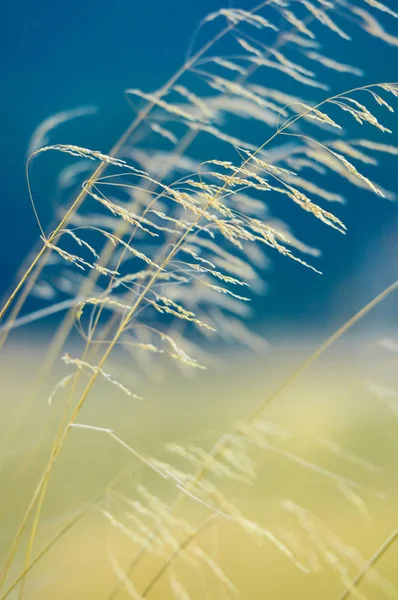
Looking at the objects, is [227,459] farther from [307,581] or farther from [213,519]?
[307,581]

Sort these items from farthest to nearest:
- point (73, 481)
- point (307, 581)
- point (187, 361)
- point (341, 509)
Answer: point (73, 481) < point (341, 509) < point (307, 581) < point (187, 361)

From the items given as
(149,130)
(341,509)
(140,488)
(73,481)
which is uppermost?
(149,130)

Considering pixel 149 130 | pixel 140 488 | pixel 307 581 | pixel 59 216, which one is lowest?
pixel 307 581

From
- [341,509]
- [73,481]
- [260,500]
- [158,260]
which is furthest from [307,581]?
[73,481]

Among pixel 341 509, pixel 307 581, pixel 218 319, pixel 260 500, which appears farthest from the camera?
pixel 341 509

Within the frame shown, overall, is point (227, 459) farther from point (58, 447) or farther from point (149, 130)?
point (149, 130)

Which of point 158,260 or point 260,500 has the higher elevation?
point 158,260

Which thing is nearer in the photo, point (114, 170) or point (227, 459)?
point (227, 459)

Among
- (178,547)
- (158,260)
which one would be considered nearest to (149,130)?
(158,260)

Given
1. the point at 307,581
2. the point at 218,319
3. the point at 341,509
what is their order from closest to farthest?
1. the point at 218,319
2. the point at 307,581
3. the point at 341,509
